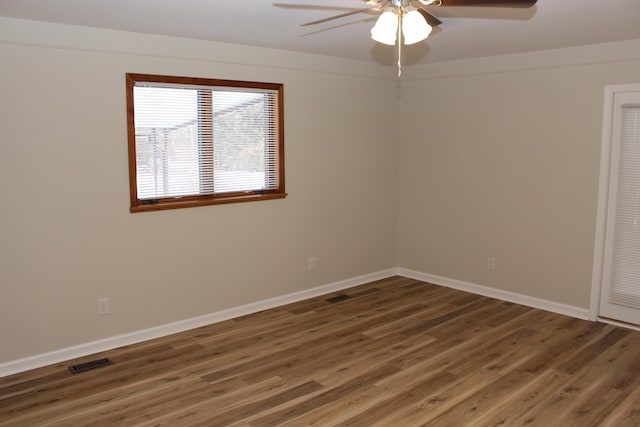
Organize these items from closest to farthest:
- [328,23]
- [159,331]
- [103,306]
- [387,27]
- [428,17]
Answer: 1. [387,27]
2. [428,17]
3. [328,23]
4. [103,306]
5. [159,331]

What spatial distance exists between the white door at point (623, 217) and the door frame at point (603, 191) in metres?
0.02

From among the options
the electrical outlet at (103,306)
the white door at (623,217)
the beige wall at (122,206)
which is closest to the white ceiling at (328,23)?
the beige wall at (122,206)

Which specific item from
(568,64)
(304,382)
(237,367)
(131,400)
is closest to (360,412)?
(304,382)

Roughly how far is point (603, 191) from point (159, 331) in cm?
394

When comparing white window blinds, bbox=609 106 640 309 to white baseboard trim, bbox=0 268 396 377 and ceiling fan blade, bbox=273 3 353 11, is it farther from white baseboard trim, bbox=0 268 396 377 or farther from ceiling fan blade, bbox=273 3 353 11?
ceiling fan blade, bbox=273 3 353 11

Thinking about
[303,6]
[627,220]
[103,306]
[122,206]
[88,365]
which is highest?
[303,6]

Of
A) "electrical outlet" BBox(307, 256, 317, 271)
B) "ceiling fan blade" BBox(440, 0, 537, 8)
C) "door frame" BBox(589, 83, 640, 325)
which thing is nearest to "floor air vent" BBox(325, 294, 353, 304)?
"electrical outlet" BBox(307, 256, 317, 271)

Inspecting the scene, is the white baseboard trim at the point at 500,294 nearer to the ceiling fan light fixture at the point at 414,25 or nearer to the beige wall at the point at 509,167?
the beige wall at the point at 509,167

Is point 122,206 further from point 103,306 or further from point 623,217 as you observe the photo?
point 623,217

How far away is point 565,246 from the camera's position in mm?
4859

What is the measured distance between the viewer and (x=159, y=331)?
4367 mm

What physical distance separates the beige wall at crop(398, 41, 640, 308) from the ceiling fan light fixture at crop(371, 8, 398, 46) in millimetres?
2657

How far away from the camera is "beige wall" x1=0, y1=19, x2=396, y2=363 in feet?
11.9

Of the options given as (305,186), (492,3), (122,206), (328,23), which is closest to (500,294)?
(305,186)
